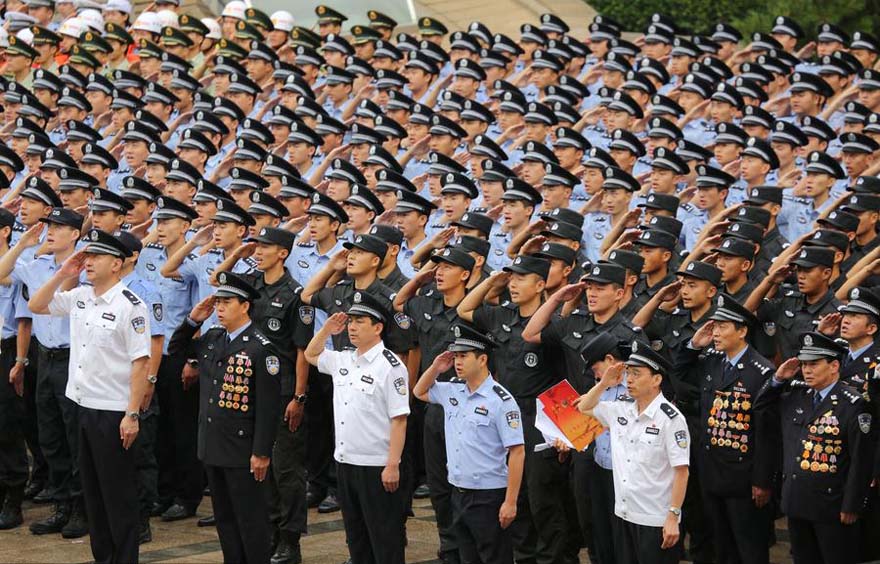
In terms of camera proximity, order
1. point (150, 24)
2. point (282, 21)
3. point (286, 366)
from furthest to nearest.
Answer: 1. point (282, 21)
2. point (150, 24)
3. point (286, 366)

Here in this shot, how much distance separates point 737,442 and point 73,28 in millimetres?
13121

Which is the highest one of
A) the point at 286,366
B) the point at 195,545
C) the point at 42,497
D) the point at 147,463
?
the point at 286,366

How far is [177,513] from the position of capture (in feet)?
43.5

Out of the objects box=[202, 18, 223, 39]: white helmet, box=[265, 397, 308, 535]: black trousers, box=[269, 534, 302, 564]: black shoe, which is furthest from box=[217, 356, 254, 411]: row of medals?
box=[202, 18, 223, 39]: white helmet

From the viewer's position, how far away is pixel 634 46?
20391mm

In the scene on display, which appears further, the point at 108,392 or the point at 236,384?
the point at 108,392

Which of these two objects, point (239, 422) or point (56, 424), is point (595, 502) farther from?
point (56, 424)

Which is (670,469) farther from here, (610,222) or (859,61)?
(859,61)

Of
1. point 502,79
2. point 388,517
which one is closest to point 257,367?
point 388,517

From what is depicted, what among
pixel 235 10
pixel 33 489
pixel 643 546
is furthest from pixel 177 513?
pixel 235 10

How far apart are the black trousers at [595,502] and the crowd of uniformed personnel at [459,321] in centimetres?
3

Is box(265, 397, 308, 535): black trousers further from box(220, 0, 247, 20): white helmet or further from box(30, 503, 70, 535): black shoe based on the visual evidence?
box(220, 0, 247, 20): white helmet

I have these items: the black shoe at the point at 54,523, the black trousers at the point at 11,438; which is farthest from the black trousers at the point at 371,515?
the black trousers at the point at 11,438

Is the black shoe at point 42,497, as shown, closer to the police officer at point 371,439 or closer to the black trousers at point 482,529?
the police officer at point 371,439
